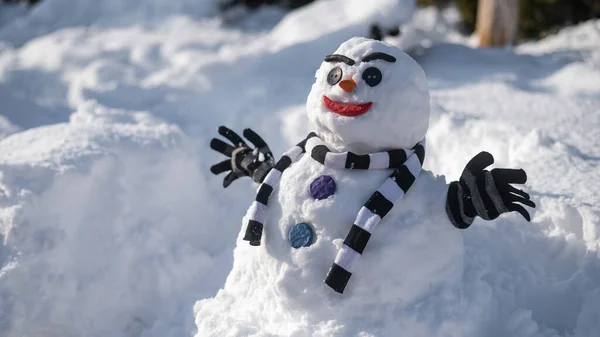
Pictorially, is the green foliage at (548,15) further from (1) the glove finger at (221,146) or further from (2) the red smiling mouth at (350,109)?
(2) the red smiling mouth at (350,109)

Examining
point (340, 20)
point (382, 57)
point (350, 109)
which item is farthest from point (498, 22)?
point (350, 109)

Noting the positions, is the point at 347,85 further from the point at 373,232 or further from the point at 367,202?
the point at 373,232

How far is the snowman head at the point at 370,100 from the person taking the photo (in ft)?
6.95

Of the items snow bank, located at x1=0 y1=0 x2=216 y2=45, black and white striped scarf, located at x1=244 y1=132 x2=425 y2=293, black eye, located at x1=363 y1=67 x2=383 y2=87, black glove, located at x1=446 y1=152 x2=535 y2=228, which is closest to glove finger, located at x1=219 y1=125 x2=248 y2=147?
black and white striped scarf, located at x1=244 y1=132 x2=425 y2=293

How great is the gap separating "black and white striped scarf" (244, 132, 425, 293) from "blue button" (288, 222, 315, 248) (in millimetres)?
127

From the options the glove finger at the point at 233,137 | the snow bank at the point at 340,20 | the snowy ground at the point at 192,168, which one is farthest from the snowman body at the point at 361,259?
the snow bank at the point at 340,20

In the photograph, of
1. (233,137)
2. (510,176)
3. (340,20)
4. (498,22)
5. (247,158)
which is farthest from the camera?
(498,22)

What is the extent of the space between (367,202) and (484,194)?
→ 39cm

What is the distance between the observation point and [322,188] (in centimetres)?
214

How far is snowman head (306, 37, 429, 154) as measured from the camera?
2.12 metres

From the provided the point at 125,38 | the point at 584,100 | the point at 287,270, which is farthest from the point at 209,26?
the point at 287,270

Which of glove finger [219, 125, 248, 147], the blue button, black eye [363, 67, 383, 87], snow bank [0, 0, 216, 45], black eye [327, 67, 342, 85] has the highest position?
snow bank [0, 0, 216, 45]

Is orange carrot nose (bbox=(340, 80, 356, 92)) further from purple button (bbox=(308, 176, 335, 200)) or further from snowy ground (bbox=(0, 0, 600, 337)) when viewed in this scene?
snowy ground (bbox=(0, 0, 600, 337))

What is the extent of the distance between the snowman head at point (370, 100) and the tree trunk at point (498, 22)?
4.09 metres
